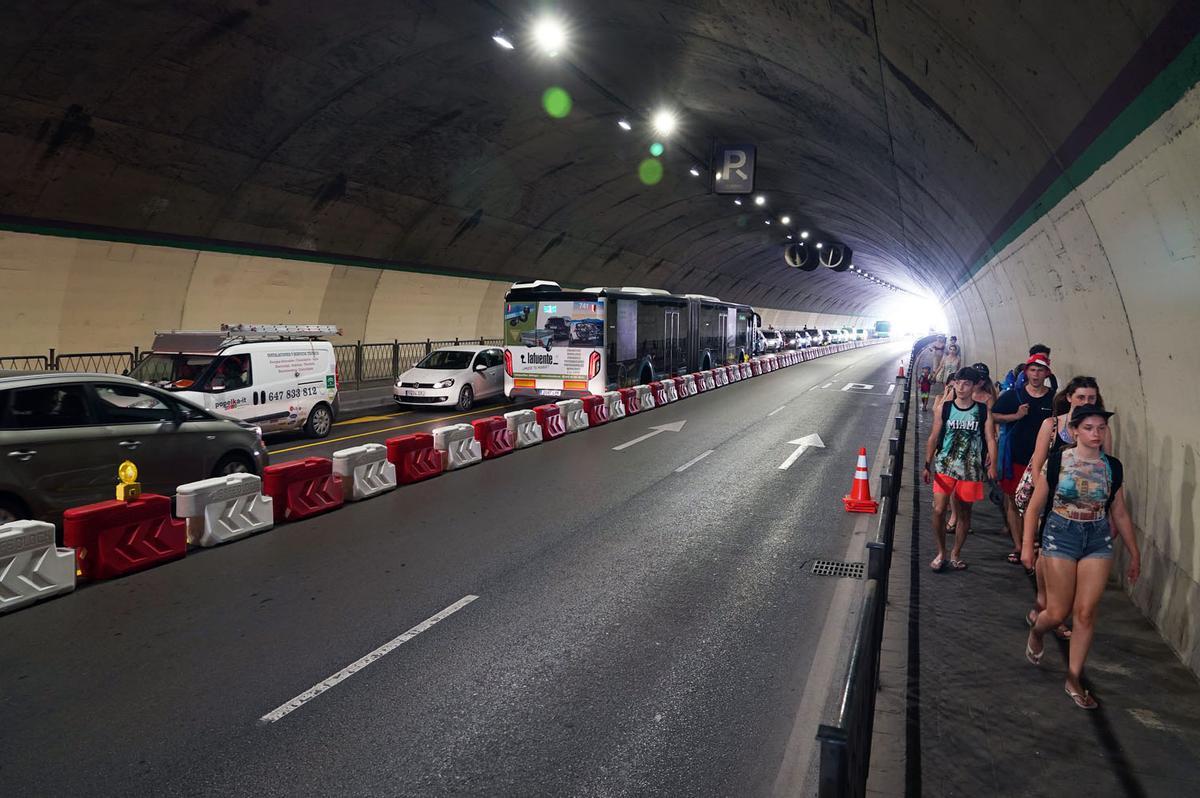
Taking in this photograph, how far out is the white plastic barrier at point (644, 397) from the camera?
21.1 metres

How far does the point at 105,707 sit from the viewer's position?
4.92 metres

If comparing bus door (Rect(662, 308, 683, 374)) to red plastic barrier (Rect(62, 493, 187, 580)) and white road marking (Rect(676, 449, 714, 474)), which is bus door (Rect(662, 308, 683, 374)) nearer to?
white road marking (Rect(676, 449, 714, 474))

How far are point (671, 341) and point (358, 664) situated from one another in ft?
69.7

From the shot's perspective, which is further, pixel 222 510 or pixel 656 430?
pixel 656 430

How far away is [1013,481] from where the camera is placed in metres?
8.20

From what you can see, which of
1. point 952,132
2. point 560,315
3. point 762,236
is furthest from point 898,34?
point 762,236

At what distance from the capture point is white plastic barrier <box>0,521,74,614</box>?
652 cm

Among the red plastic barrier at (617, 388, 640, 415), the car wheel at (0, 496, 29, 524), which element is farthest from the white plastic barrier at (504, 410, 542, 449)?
the car wheel at (0, 496, 29, 524)

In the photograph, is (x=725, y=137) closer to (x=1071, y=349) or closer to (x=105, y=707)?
(x=1071, y=349)

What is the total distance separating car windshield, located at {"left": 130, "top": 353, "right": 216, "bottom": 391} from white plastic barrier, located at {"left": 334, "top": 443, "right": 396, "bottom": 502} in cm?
473

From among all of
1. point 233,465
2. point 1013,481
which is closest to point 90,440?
point 233,465

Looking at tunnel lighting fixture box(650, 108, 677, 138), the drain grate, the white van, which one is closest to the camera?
the drain grate

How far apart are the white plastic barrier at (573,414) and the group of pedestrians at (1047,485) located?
10058 mm

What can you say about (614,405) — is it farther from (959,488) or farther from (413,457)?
(959,488)
